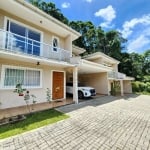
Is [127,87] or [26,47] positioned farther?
[127,87]

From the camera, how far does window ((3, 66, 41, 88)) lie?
808cm

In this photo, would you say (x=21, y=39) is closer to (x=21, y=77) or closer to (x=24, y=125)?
(x=21, y=77)

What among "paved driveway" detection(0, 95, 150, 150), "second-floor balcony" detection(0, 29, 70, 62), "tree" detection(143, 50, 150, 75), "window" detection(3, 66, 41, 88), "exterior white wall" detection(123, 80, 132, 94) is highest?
"tree" detection(143, 50, 150, 75)

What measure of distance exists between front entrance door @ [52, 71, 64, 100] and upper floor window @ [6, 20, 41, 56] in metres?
2.83

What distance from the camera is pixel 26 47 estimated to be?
862 cm

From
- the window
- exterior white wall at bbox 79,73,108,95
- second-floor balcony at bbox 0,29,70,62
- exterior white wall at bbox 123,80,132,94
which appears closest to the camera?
second-floor balcony at bbox 0,29,70,62

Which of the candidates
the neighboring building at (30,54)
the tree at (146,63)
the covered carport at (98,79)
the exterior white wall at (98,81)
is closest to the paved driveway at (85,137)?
the neighboring building at (30,54)

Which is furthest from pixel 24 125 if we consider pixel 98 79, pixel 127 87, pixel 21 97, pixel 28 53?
pixel 127 87

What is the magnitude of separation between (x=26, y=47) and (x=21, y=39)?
72cm

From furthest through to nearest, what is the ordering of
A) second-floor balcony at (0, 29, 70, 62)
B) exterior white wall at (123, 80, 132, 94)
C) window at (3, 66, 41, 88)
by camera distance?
exterior white wall at (123, 80, 132, 94), window at (3, 66, 41, 88), second-floor balcony at (0, 29, 70, 62)

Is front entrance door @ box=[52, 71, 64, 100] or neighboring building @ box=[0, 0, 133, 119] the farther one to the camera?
front entrance door @ box=[52, 71, 64, 100]

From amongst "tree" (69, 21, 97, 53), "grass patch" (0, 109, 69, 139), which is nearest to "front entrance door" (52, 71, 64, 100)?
"grass patch" (0, 109, 69, 139)

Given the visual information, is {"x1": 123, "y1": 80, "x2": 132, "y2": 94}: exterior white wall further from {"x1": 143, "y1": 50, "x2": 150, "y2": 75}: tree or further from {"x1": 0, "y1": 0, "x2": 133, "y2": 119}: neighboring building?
{"x1": 143, "y1": 50, "x2": 150, "y2": 75}: tree

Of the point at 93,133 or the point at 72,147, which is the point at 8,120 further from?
the point at 93,133
